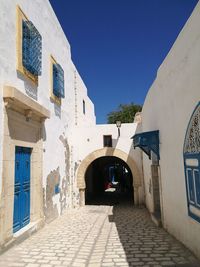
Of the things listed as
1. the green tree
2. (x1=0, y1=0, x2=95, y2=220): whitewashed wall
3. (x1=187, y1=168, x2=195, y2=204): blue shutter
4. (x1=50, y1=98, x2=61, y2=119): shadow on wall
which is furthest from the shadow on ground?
the green tree

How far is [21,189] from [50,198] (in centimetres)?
183

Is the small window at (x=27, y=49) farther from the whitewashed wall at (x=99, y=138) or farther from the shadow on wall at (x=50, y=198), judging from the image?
the whitewashed wall at (x=99, y=138)

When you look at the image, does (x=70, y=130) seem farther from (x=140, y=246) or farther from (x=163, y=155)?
(x=140, y=246)

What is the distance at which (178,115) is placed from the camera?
4.65 meters

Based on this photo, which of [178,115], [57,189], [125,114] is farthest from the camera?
[125,114]

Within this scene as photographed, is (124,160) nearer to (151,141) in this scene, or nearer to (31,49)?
(151,141)

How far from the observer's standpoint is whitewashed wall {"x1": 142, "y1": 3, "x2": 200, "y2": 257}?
3852mm

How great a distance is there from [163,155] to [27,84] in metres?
3.64

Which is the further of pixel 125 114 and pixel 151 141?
pixel 125 114

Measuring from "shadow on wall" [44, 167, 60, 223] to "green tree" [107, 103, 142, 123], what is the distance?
80.3ft

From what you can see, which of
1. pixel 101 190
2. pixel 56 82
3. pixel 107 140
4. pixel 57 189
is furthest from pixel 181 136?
pixel 101 190

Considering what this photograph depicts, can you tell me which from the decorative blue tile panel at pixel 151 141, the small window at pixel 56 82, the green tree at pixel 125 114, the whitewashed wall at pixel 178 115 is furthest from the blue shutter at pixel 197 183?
the green tree at pixel 125 114

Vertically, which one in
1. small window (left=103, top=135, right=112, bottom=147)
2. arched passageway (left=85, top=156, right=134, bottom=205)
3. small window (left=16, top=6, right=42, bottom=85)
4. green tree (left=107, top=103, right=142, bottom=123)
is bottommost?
arched passageway (left=85, top=156, right=134, bottom=205)

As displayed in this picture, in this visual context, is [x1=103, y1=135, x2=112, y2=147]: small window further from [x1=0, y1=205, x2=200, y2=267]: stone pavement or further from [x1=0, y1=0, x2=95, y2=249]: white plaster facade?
[x1=0, y1=205, x2=200, y2=267]: stone pavement
